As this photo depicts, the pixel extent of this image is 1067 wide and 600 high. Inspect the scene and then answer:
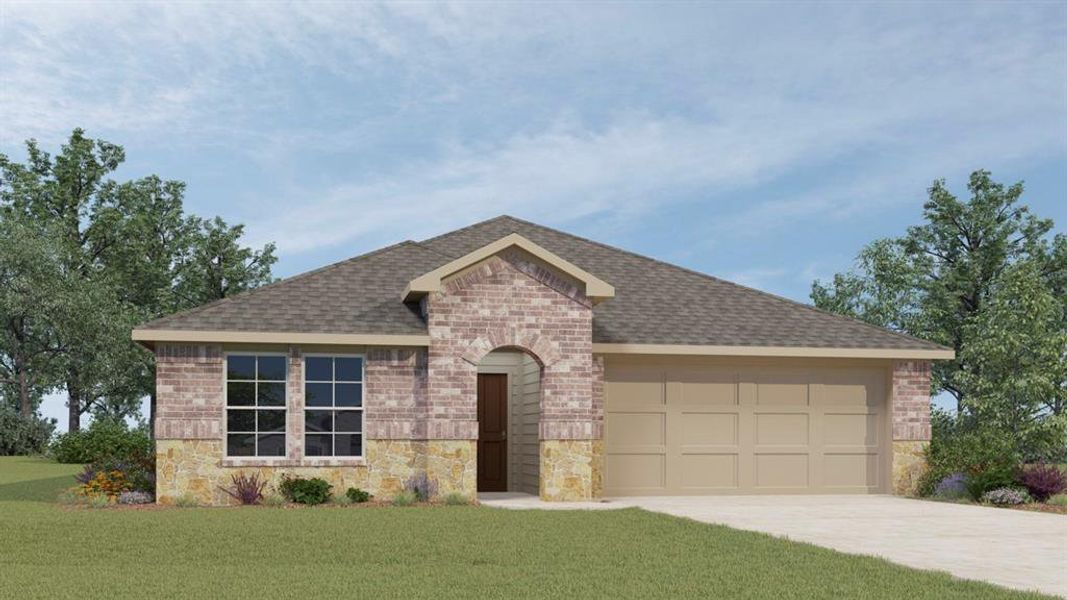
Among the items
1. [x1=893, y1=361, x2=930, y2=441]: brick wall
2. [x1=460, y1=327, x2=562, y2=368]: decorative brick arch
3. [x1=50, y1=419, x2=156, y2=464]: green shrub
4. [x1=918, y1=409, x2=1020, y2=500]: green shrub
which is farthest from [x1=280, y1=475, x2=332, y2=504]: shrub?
[x1=50, y1=419, x2=156, y2=464]: green shrub

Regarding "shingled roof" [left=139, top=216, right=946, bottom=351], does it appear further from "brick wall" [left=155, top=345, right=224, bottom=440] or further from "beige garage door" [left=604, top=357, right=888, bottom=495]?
"beige garage door" [left=604, top=357, right=888, bottom=495]

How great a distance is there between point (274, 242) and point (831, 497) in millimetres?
32263

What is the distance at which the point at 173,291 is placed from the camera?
47.8 meters

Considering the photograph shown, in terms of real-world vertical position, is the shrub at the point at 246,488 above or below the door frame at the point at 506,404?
below

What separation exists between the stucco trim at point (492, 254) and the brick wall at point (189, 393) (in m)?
3.72

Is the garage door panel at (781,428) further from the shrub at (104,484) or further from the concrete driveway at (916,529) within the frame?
the shrub at (104,484)

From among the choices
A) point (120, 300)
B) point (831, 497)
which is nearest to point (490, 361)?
point (831, 497)

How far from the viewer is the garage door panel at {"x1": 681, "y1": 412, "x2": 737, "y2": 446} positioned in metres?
22.2

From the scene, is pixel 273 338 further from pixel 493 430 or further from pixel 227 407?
pixel 493 430

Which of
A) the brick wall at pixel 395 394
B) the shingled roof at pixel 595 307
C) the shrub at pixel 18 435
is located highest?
the shingled roof at pixel 595 307

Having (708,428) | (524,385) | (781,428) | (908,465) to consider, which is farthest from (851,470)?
(524,385)

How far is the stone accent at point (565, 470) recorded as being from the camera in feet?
67.3

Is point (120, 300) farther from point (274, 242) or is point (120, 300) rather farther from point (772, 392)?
point (772, 392)

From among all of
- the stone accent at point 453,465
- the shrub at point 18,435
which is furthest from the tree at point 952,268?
the shrub at point 18,435
